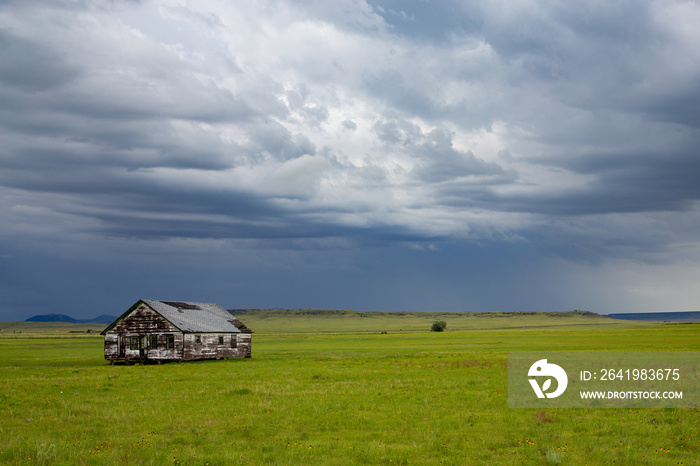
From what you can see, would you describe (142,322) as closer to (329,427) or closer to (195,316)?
(195,316)

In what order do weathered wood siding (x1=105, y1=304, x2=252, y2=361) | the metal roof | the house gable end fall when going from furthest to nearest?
the metal roof
the house gable end
weathered wood siding (x1=105, y1=304, x2=252, y2=361)

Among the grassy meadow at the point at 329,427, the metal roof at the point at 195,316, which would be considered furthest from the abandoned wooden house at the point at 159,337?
the grassy meadow at the point at 329,427

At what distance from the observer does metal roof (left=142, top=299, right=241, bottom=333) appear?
63.8 metres

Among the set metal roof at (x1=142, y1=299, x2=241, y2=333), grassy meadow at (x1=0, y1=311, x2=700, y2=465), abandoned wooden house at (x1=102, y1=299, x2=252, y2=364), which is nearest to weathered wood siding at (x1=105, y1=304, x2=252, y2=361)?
abandoned wooden house at (x1=102, y1=299, x2=252, y2=364)

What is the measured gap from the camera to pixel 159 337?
62.6 metres

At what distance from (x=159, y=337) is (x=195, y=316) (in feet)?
24.4

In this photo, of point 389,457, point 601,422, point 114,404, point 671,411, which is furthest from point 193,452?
point 671,411

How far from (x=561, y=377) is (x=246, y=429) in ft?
60.5

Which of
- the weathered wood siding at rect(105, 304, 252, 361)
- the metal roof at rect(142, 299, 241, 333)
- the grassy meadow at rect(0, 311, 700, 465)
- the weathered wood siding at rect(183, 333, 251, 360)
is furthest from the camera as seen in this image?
the metal roof at rect(142, 299, 241, 333)

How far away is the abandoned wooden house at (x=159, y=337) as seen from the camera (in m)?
62.1

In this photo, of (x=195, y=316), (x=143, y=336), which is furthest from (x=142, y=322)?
(x=195, y=316)

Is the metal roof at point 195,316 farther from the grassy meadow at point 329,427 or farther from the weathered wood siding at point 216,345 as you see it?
the grassy meadow at point 329,427

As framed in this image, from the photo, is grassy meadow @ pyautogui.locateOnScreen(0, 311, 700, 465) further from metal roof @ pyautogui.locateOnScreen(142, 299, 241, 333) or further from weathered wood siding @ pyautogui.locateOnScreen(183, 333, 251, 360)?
metal roof @ pyautogui.locateOnScreen(142, 299, 241, 333)

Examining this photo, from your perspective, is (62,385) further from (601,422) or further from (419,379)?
(601,422)
